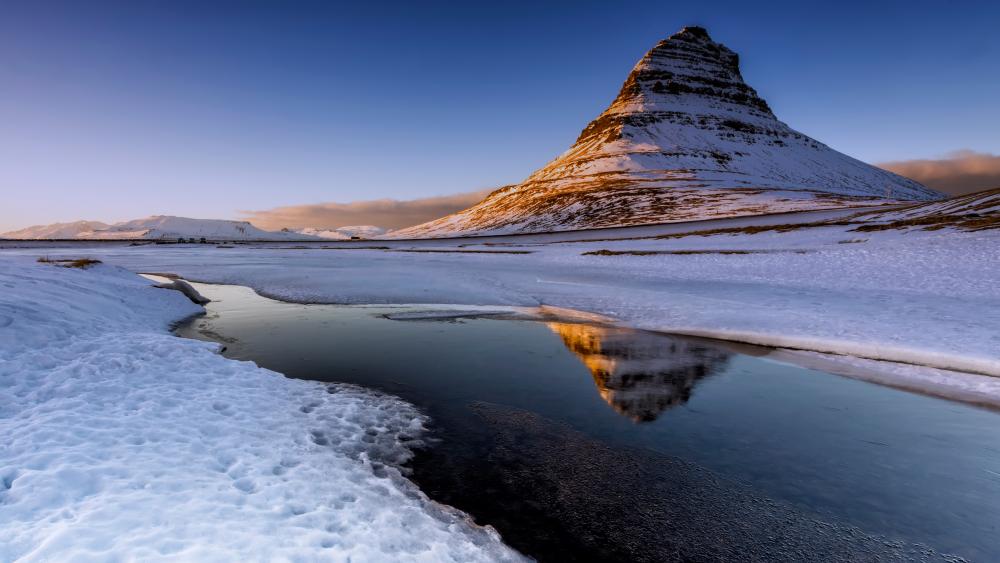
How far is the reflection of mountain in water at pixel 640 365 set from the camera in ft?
33.3

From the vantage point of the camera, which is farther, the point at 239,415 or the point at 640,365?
the point at 640,365

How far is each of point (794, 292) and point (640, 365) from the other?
15.2 m

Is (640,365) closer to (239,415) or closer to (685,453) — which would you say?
(685,453)

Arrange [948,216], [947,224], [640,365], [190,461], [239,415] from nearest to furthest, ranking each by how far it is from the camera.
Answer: [190,461], [239,415], [640,365], [947,224], [948,216]

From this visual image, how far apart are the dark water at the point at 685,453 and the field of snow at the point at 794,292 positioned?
3075 millimetres

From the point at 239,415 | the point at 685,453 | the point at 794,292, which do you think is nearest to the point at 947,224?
the point at 794,292

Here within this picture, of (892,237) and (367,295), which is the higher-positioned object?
(892,237)

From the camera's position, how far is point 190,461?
6449mm

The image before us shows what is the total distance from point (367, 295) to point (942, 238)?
40.5 meters

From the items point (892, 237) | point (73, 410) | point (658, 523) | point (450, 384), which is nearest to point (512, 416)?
point (450, 384)

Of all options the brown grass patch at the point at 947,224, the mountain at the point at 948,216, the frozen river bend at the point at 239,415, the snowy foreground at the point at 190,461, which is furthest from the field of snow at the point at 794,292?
the snowy foreground at the point at 190,461

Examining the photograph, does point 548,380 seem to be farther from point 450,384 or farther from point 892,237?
point 892,237

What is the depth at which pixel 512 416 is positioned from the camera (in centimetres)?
911

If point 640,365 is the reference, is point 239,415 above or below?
above
